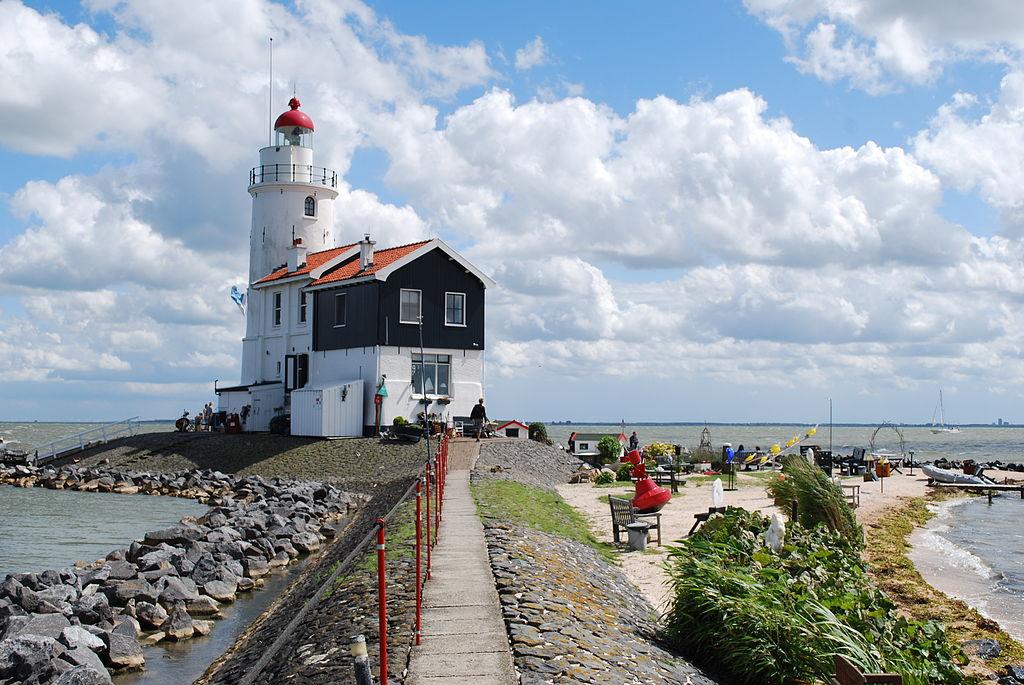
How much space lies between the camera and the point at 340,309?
41.2 metres

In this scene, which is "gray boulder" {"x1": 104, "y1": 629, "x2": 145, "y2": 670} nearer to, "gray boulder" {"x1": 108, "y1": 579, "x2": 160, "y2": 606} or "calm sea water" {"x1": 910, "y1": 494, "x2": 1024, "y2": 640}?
"gray boulder" {"x1": 108, "y1": 579, "x2": 160, "y2": 606}

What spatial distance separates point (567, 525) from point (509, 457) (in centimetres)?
1345

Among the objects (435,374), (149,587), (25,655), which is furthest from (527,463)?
(25,655)

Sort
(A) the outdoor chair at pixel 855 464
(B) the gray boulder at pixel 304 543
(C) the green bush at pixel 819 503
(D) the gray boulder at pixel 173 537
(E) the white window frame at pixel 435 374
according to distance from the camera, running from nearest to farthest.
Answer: (C) the green bush at pixel 819 503 → (D) the gray boulder at pixel 173 537 → (B) the gray boulder at pixel 304 543 → (E) the white window frame at pixel 435 374 → (A) the outdoor chair at pixel 855 464

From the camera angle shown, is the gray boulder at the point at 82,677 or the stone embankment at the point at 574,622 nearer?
the stone embankment at the point at 574,622

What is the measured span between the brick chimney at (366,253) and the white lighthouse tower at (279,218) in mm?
6271

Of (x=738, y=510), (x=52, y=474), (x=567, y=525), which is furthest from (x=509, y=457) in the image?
(x=52, y=474)

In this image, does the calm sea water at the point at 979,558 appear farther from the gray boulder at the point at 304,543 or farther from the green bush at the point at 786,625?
the gray boulder at the point at 304,543

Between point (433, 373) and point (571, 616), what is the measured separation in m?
29.1

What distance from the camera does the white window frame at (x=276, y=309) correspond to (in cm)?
4616

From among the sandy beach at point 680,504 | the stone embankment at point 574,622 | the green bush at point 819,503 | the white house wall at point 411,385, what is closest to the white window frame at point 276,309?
the white house wall at point 411,385

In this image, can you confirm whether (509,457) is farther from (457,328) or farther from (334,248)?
(334,248)

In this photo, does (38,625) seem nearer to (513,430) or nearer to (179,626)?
(179,626)

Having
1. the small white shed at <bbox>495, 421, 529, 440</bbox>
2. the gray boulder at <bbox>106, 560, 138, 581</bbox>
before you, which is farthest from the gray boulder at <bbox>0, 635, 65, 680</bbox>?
the small white shed at <bbox>495, 421, 529, 440</bbox>
